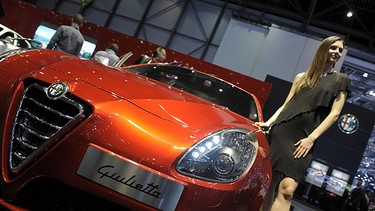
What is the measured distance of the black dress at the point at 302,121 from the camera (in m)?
2.31

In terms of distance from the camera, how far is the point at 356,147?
984 centimetres

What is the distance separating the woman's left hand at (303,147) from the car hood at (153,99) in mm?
627

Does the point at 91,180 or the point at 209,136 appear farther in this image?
the point at 209,136

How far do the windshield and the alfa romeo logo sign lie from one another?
25.4ft

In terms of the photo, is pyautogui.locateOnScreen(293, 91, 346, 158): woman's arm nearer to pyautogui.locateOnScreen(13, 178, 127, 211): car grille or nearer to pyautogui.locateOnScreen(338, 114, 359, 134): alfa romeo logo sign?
pyautogui.locateOnScreen(13, 178, 127, 211): car grille

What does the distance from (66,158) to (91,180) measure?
14 cm

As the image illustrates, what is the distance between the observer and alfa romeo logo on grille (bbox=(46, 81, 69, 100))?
5.02 feet

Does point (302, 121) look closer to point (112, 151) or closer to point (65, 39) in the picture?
point (112, 151)

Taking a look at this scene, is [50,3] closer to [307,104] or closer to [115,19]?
[115,19]

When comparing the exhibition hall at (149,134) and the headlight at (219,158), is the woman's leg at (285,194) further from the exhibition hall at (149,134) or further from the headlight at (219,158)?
the headlight at (219,158)

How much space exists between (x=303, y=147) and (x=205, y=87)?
93cm

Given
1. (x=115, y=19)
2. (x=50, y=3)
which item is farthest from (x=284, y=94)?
(x=50, y=3)

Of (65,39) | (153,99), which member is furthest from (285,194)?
(65,39)

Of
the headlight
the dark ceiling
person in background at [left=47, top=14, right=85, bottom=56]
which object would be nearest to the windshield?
the headlight
